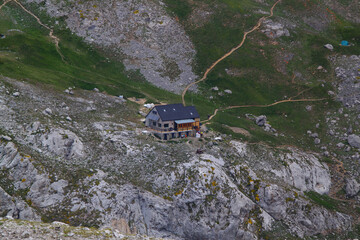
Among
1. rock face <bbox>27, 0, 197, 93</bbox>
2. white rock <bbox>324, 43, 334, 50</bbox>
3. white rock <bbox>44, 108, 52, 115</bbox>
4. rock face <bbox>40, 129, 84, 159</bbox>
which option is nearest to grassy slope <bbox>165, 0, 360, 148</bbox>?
white rock <bbox>324, 43, 334, 50</bbox>

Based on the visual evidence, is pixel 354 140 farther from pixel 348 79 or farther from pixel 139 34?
pixel 139 34

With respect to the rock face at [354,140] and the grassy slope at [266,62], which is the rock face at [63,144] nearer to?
the grassy slope at [266,62]

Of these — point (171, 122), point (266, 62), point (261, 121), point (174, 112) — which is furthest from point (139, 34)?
point (171, 122)

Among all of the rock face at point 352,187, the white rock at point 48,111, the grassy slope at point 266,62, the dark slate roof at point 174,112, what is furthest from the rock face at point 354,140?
the white rock at point 48,111

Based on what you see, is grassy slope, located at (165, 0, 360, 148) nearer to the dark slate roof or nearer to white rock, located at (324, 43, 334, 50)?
white rock, located at (324, 43, 334, 50)

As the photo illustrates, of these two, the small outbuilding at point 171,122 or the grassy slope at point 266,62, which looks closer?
the small outbuilding at point 171,122

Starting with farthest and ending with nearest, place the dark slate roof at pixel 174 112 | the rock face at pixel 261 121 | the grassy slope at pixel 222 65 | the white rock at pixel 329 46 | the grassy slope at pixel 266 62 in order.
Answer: the white rock at pixel 329 46, the grassy slope at pixel 266 62, the rock face at pixel 261 121, the grassy slope at pixel 222 65, the dark slate roof at pixel 174 112

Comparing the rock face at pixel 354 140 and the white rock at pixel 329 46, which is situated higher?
the white rock at pixel 329 46

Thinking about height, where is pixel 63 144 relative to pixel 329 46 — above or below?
above
